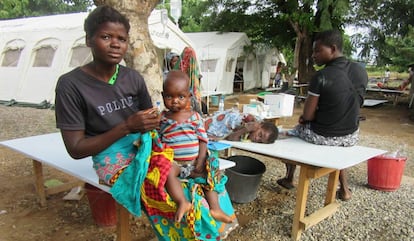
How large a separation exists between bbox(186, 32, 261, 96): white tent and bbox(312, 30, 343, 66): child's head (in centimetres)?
870

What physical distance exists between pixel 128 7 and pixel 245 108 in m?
2.13

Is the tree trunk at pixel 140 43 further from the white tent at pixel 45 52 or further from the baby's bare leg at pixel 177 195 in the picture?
the white tent at pixel 45 52

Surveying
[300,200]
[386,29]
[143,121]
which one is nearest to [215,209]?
[143,121]

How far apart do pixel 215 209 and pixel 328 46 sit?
2003 mm

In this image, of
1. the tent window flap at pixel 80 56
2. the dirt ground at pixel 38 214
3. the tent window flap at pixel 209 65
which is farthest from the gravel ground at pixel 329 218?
the tent window flap at pixel 209 65

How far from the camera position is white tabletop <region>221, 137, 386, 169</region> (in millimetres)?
2348

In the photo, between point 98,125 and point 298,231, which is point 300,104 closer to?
point 298,231

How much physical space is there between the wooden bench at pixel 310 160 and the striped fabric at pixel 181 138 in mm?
1076

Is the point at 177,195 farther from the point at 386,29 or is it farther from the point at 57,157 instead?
the point at 386,29

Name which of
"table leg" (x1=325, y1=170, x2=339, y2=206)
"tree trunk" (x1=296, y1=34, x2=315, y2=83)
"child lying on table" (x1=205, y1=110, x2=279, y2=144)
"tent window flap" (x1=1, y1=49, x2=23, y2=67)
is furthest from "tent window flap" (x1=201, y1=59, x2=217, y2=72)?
"table leg" (x1=325, y1=170, x2=339, y2=206)

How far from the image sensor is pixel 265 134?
9.78ft

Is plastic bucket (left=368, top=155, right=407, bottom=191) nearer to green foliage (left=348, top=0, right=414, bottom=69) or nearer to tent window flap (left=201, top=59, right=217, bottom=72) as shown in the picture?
green foliage (left=348, top=0, right=414, bottom=69)

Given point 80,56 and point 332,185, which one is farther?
point 80,56

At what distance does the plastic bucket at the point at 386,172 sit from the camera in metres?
3.43
